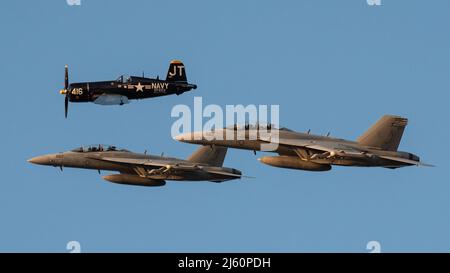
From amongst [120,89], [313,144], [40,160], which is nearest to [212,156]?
[120,89]

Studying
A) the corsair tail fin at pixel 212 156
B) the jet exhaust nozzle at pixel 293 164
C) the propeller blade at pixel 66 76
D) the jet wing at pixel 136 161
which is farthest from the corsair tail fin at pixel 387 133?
the propeller blade at pixel 66 76

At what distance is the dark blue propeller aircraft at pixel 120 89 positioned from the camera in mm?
138500

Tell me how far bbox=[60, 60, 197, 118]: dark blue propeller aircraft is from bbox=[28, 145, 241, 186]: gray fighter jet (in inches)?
147

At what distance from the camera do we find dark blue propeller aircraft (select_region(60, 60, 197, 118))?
138500 mm

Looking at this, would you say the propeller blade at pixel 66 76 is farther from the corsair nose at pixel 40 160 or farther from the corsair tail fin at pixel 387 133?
the corsair tail fin at pixel 387 133

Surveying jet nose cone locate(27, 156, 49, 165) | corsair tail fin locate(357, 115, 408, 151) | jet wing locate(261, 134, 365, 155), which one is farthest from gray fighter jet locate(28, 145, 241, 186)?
corsair tail fin locate(357, 115, 408, 151)

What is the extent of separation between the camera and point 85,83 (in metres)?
139

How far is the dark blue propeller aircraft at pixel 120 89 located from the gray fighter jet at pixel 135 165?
374 centimetres

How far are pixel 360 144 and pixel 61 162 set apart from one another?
22.6 metres

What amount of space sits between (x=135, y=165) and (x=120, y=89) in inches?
244

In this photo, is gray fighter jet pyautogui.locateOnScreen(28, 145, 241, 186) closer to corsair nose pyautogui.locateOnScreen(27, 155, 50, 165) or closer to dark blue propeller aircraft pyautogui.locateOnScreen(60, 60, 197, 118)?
corsair nose pyautogui.locateOnScreen(27, 155, 50, 165)

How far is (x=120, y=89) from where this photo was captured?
13862 cm

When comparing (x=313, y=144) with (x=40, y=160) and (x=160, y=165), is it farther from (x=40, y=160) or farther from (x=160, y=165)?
(x=40, y=160)

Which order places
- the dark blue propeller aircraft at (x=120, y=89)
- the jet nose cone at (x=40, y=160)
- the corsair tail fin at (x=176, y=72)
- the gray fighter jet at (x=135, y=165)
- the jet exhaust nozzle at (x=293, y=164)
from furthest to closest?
the corsair tail fin at (x=176, y=72) → the dark blue propeller aircraft at (x=120, y=89) → the jet nose cone at (x=40, y=160) → the gray fighter jet at (x=135, y=165) → the jet exhaust nozzle at (x=293, y=164)
